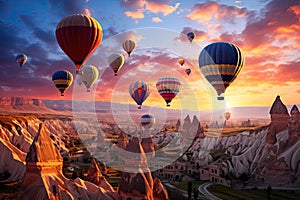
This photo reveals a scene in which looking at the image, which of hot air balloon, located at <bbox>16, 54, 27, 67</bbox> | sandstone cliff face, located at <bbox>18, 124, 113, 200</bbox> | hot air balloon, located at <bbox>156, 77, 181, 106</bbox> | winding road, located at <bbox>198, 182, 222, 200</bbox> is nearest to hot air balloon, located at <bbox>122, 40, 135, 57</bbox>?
hot air balloon, located at <bbox>156, 77, 181, 106</bbox>

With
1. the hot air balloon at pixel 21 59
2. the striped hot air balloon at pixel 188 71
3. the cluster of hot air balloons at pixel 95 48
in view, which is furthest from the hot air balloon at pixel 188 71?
the hot air balloon at pixel 21 59

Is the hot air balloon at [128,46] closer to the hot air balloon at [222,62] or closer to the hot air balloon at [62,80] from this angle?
the hot air balloon at [62,80]

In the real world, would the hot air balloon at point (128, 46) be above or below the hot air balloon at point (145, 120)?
above

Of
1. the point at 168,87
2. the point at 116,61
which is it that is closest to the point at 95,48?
the point at 116,61

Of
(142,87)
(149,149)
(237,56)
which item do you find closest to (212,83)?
(237,56)

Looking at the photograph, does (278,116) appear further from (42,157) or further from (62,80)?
(42,157)
